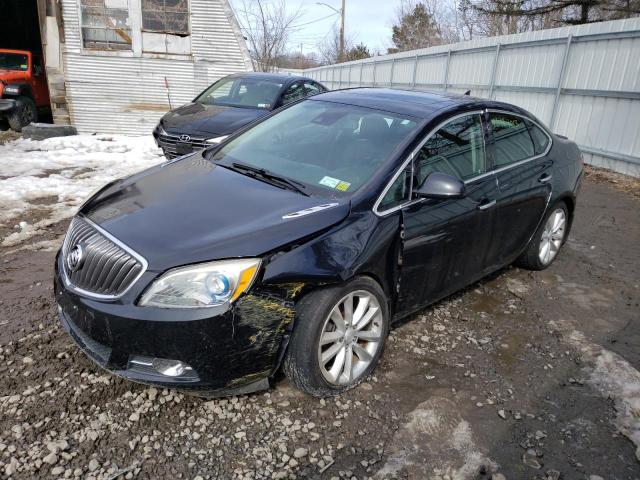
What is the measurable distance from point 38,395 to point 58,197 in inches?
173

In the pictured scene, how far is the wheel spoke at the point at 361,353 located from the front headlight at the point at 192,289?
88cm

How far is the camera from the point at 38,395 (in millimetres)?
2635

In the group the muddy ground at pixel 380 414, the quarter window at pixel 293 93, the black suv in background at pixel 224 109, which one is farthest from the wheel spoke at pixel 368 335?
the quarter window at pixel 293 93

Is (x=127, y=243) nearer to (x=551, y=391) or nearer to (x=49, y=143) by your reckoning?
(x=551, y=391)

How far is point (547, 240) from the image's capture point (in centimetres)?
465

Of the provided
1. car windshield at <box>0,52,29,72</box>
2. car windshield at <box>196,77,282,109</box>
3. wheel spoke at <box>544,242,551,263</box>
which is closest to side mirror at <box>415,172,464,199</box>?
wheel spoke at <box>544,242,551,263</box>

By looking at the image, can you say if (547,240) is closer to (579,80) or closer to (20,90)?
(579,80)

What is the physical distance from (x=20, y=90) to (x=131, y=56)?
2.66 metres

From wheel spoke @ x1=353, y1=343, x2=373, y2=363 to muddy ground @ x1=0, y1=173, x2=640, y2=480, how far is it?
0.57 ft

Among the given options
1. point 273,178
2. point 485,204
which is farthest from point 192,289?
point 485,204

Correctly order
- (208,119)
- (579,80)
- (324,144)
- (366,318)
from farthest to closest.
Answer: (579,80)
(208,119)
(324,144)
(366,318)

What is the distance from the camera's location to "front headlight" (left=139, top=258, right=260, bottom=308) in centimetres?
228

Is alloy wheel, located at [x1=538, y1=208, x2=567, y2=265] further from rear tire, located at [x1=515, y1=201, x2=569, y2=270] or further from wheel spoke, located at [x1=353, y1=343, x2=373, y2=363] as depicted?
wheel spoke, located at [x1=353, y1=343, x2=373, y2=363]

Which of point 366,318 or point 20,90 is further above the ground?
point 20,90
